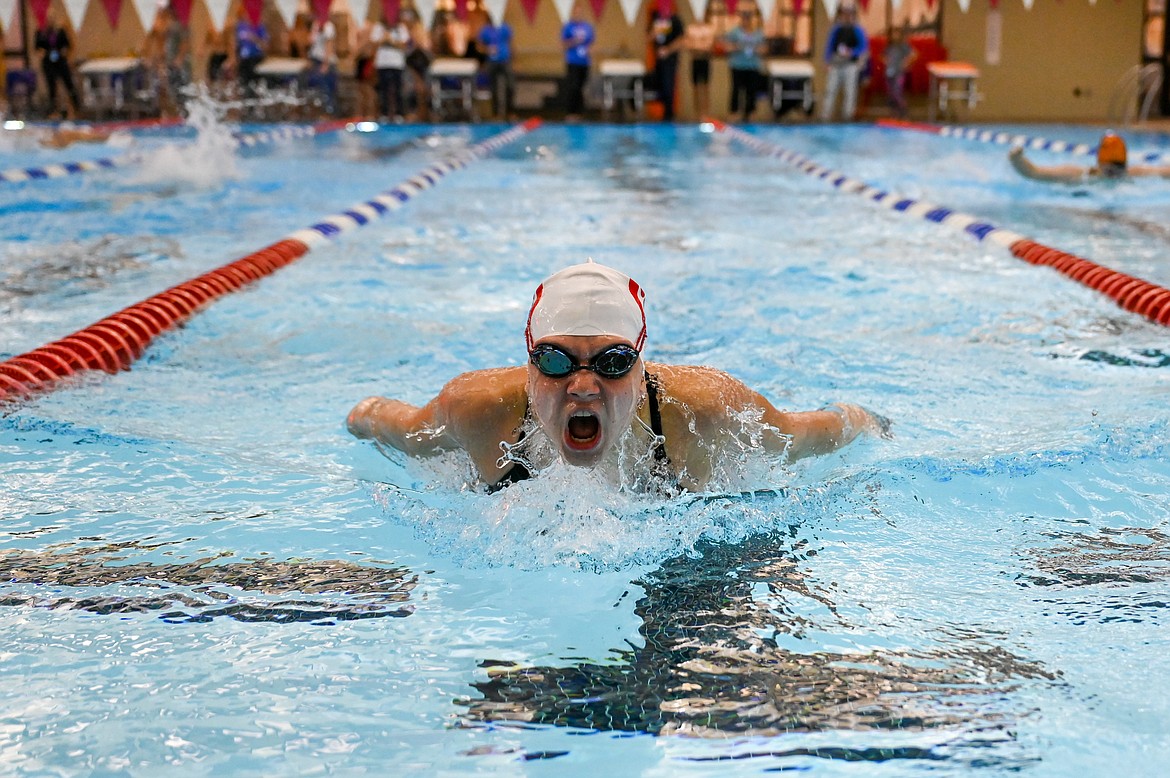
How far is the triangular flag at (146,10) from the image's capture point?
20188mm

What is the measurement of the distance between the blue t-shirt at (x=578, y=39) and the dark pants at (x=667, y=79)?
1166 millimetres

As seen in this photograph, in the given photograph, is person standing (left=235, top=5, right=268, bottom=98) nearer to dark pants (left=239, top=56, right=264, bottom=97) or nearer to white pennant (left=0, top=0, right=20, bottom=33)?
dark pants (left=239, top=56, right=264, bottom=97)

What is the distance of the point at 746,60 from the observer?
18469 millimetres

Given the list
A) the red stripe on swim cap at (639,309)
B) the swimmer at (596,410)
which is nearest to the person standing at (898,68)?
the swimmer at (596,410)

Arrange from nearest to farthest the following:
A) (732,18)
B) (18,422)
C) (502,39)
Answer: (18,422) → (502,39) → (732,18)

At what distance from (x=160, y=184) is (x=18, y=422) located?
24.7ft

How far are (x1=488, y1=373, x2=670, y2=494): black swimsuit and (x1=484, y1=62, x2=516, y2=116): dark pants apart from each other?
57.1 ft

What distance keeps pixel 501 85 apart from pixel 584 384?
1806cm

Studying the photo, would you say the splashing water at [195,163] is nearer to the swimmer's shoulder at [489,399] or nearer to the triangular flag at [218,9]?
the triangular flag at [218,9]

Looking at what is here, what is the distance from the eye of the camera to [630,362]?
2.52 metres

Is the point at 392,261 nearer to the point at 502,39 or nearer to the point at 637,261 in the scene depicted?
the point at 637,261

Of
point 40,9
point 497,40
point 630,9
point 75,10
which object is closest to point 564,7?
point 630,9

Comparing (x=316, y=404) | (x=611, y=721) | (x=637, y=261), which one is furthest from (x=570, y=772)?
(x=637, y=261)

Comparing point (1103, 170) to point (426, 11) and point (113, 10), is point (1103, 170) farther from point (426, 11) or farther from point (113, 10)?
point (113, 10)
